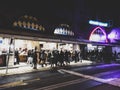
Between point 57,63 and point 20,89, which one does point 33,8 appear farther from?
point 20,89

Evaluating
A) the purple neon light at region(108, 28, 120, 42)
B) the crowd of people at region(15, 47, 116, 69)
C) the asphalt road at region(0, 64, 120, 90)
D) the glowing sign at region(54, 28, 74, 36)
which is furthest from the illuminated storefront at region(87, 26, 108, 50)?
the asphalt road at region(0, 64, 120, 90)

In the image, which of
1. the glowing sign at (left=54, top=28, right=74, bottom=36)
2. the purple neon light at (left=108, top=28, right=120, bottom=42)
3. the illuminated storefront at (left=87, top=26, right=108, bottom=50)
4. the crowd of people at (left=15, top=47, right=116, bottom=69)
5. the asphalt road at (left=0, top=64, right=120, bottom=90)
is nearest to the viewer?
the asphalt road at (left=0, top=64, right=120, bottom=90)

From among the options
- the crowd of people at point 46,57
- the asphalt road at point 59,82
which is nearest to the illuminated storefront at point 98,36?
the crowd of people at point 46,57

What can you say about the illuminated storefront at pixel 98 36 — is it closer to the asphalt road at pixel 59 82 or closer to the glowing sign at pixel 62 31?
the glowing sign at pixel 62 31

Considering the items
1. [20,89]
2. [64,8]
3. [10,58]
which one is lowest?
[20,89]

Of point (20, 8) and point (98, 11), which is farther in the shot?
point (98, 11)

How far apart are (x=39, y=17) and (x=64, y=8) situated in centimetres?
785

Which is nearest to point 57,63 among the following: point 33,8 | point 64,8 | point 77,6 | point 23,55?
point 23,55

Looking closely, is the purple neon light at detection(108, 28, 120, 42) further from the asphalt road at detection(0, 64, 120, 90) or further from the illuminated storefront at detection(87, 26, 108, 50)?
the asphalt road at detection(0, 64, 120, 90)

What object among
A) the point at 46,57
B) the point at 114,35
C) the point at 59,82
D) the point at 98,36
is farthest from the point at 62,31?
the point at 114,35

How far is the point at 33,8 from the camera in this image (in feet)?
75.3

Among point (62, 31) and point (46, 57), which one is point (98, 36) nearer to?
point (62, 31)

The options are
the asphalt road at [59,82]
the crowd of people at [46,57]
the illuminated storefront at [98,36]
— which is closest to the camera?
the asphalt road at [59,82]

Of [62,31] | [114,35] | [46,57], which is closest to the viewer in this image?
[46,57]
